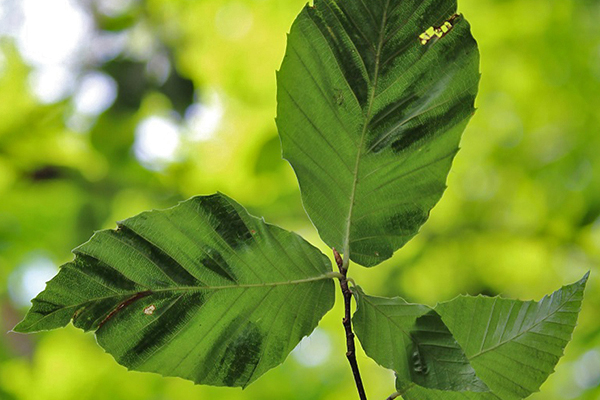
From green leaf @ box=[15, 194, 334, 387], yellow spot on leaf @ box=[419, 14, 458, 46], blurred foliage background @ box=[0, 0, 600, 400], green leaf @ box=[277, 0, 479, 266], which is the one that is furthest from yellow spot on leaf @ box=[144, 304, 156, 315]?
blurred foliage background @ box=[0, 0, 600, 400]

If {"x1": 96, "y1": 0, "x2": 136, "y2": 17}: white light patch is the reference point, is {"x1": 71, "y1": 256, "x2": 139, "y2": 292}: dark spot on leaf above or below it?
below

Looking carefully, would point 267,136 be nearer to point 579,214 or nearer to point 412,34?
point 579,214

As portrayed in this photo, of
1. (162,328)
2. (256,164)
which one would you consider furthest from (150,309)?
(256,164)

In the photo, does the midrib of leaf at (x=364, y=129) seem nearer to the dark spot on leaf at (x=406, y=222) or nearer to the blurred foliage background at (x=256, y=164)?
the dark spot on leaf at (x=406, y=222)

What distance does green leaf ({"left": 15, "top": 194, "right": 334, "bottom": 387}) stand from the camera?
1.00 feet

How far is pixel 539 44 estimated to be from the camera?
6.85ft

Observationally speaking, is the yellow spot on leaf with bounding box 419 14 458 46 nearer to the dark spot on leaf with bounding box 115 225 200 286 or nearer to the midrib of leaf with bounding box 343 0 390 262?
the midrib of leaf with bounding box 343 0 390 262

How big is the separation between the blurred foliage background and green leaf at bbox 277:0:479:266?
1517mm

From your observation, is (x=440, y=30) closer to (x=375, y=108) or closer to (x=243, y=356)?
(x=375, y=108)

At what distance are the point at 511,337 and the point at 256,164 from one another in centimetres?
154

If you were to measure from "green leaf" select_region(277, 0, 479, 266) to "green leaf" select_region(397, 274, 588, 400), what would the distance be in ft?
0.24

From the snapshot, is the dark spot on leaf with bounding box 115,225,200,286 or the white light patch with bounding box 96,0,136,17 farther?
the white light patch with bounding box 96,0,136,17

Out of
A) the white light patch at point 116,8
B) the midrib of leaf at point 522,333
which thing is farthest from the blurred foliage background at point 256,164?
the midrib of leaf at point 522,333

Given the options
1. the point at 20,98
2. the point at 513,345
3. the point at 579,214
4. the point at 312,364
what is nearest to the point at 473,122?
the point at 579,214
